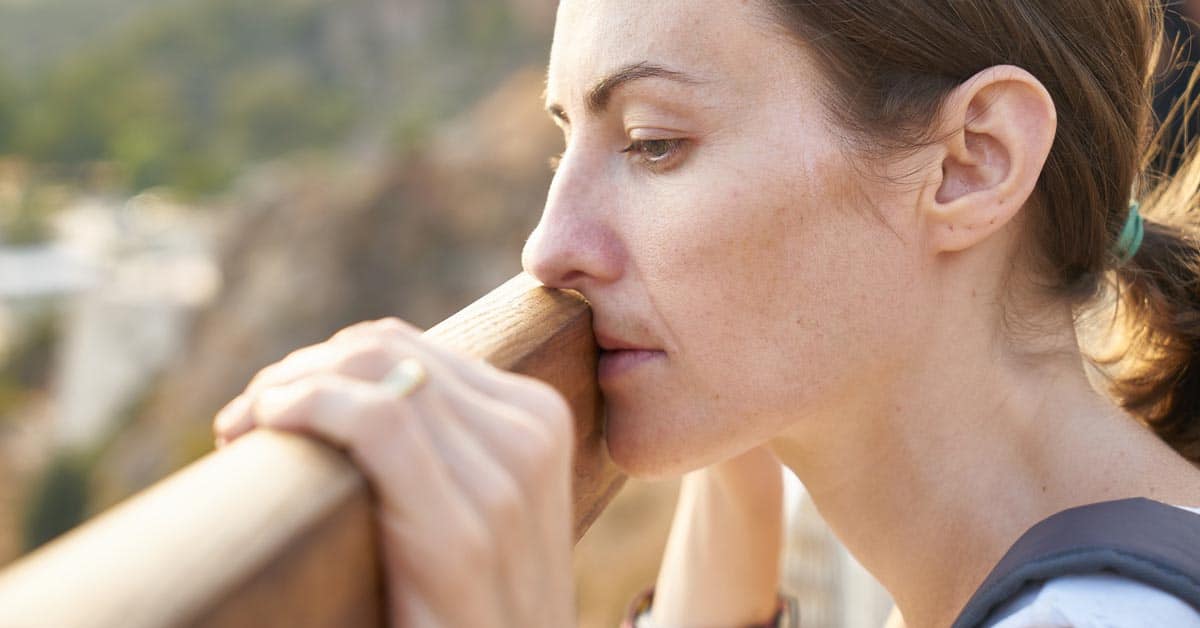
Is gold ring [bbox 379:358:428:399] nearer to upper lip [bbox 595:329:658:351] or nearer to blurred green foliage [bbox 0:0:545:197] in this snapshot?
upper lip [bbox 595:329:658:351]

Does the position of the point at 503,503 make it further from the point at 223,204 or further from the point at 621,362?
the point at 223,204

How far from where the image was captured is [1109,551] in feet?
2.80

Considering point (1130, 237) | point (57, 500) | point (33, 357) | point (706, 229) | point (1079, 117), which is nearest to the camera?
point (706, 229)

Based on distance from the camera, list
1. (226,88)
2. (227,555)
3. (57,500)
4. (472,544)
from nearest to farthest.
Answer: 1. (227,555)
2. (472,544)
3. (57,500)
4. (226,88)

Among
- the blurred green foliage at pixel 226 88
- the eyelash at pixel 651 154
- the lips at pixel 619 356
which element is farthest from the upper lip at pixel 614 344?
the blurred green foliage at pixel 226 88

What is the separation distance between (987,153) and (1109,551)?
1.22ft

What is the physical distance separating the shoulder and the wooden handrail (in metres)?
0.52

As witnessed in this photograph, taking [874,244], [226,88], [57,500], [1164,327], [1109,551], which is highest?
[874,244]

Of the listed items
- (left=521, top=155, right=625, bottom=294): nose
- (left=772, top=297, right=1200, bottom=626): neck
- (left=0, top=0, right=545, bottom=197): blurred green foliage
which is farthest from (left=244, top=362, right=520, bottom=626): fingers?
(left=0, top=0, right=545, bottom=197): blurred green foliage

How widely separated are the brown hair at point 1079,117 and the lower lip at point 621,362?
26 centimetres

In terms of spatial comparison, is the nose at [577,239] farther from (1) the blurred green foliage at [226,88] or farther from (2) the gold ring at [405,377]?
(1) the blurred green foliage at [226,88]

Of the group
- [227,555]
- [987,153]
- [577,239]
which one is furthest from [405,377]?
[987,153]

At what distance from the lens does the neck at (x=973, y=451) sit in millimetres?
1069

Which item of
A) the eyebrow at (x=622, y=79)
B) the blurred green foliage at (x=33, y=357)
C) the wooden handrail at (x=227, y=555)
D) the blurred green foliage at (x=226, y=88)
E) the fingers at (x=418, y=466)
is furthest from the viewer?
the blurred green foliage at (x=226, y=88)
